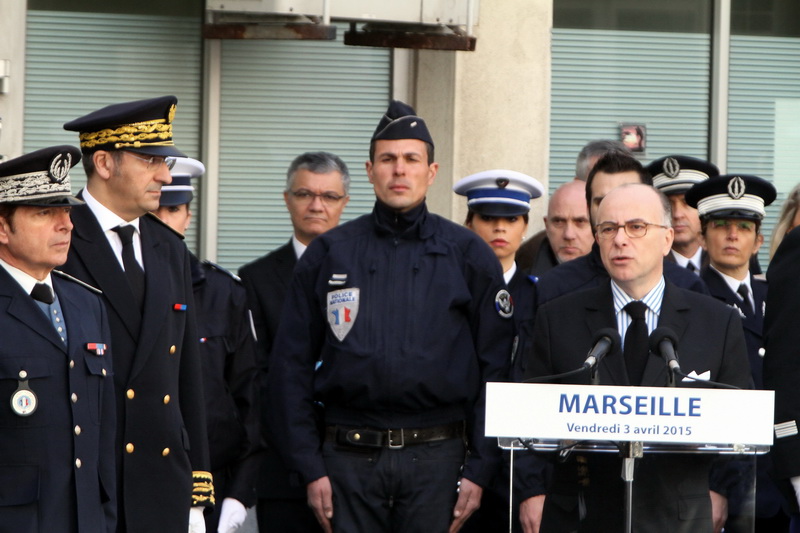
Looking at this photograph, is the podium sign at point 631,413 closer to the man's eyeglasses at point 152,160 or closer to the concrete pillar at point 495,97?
the man's eyeglasses at point 152,160

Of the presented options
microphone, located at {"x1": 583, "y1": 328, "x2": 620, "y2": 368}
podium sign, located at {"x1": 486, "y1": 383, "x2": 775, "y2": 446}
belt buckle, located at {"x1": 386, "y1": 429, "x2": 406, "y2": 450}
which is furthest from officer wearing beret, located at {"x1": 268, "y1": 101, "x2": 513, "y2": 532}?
podium sign, located at {"x1": 486, "y1": 383, "x2": 775, "y2": 446}

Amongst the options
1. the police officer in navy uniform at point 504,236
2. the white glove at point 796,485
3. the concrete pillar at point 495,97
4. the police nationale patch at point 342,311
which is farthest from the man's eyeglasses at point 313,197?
the white glove at point 796,485

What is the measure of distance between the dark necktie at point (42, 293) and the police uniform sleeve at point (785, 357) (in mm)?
2551

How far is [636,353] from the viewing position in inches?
179

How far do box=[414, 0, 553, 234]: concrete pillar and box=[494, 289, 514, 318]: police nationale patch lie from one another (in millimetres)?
2740

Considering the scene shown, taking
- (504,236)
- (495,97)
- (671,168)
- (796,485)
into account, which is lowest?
(796,485)

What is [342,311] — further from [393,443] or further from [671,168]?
[671,168]

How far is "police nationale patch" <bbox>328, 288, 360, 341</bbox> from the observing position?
534 cm

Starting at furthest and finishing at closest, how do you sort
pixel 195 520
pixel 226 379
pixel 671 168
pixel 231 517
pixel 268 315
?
pixel 671 168, pixel 268 315, pixel 226 379, pixel 231 517, pixel 195 520

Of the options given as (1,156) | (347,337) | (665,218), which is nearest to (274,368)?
(347,337)

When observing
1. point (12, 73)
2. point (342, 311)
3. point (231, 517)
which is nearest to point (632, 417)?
point (342, 311)

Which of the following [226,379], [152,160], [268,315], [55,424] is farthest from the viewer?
[268,315]

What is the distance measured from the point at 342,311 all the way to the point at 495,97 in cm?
327

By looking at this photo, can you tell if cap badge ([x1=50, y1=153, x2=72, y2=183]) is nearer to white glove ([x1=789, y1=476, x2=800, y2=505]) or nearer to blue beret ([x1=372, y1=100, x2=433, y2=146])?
blue beret ([x1=372, y1=100, x2=433, y2=146])
